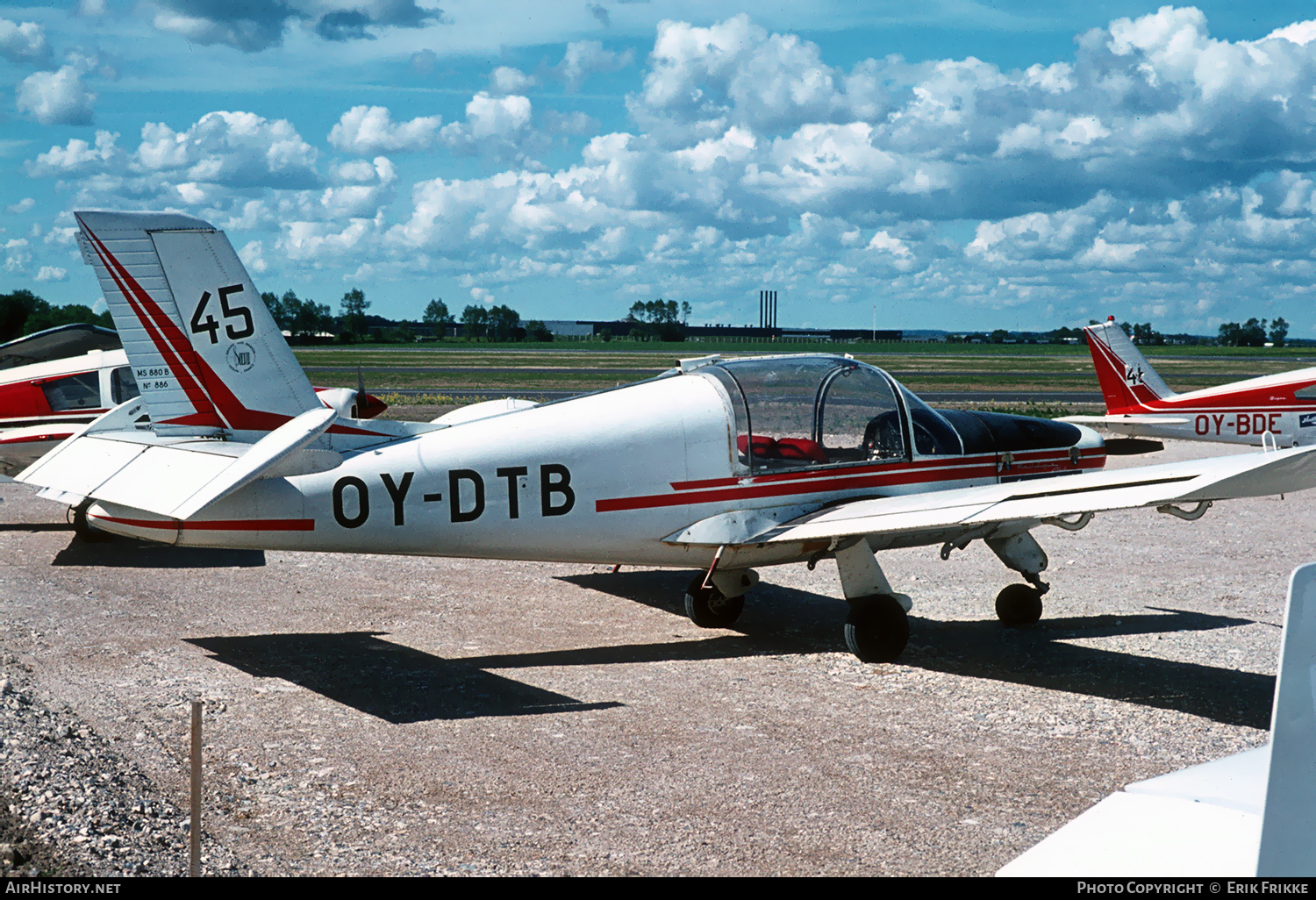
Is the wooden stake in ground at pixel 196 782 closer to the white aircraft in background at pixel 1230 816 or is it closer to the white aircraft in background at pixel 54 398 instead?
the white aircraft in background at pixel 1230 816

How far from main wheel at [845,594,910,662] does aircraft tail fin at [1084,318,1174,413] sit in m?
16.8

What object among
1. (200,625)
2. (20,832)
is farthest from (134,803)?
(200,625)

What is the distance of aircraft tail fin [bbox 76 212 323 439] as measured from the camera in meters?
8.70

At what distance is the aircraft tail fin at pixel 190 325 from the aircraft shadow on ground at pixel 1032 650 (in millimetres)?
3223

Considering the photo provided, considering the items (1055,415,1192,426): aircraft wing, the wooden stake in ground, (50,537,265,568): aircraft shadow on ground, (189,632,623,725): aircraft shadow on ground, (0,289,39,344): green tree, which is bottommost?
(189,632,623,725): aircraft shadow on ground

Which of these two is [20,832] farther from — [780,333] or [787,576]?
[780,333]

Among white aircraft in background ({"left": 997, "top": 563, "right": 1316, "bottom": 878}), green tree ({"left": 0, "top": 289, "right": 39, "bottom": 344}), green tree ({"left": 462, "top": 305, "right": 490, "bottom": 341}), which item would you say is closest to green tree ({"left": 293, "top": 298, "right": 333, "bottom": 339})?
green tree ({"left": 462, "top": 305, "right": 490, "bottom": 341})

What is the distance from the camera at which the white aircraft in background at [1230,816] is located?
2.08 metres

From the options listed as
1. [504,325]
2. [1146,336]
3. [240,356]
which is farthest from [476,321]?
[240,356]

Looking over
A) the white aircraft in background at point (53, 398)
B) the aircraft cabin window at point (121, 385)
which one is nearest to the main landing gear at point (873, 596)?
the aircraft cabin window at point (121, 385)

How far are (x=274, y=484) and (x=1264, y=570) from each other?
35.2 ft

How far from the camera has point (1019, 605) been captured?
32.2ft

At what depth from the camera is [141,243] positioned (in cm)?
877

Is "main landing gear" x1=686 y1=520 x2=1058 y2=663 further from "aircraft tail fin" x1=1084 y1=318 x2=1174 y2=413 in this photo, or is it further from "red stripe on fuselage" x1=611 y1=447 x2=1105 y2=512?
"aircraft tail fin" x1=1084 y1=318 x2=1174 y2=413
